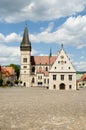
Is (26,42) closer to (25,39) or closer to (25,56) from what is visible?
(25,39)

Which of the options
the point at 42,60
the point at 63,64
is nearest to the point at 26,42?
the point at 42,60

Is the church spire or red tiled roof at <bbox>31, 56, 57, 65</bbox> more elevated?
the church spire

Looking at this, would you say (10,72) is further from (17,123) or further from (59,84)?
(17,123)

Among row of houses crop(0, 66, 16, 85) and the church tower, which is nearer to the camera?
row of houses crop(0, 66, 16, 85)

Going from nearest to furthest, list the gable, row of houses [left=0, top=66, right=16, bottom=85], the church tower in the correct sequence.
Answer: the gable → row of houses [left=0, top=66, right=16, bottom=85] → the church tower

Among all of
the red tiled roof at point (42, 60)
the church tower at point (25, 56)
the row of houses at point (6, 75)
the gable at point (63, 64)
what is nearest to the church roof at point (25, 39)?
the church tower at point (25, 56)

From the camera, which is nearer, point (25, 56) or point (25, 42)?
point (25, 42)

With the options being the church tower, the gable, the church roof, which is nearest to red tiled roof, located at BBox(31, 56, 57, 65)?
the church tower

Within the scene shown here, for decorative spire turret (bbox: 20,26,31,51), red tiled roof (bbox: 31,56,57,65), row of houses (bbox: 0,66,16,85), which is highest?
decorative spire turret (bbox: 20,26,31,51)

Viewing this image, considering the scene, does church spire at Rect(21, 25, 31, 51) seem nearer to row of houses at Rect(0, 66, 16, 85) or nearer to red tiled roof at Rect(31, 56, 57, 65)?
red tiled roof at Rect(31, 56, 57, 65)

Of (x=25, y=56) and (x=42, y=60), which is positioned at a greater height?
(x=25, y=56)

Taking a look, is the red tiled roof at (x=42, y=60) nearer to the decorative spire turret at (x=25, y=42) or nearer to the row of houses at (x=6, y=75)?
the decorative spire turret at (x=25, y=42)

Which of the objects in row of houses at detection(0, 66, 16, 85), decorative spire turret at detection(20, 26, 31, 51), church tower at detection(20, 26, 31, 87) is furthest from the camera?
decorative spire turret at detection(20, 26, 31, 51)

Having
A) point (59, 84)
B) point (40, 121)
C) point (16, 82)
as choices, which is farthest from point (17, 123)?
point (16, 82)
